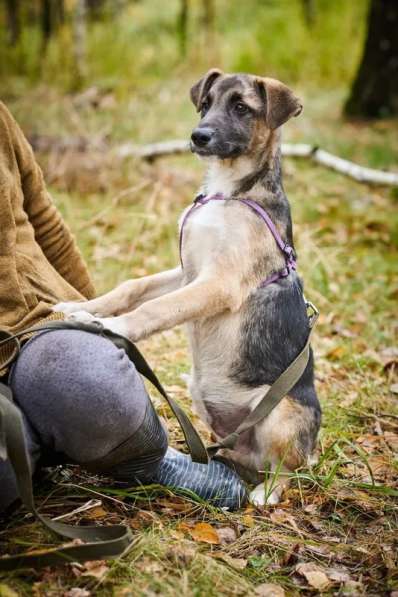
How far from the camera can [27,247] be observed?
8.77 feet

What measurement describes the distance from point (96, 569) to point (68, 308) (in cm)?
107

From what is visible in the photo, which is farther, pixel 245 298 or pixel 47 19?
pixel 47 19

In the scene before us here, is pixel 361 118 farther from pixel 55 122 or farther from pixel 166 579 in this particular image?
pixel 166 579

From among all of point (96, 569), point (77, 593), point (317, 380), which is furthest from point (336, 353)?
point (77, 593)

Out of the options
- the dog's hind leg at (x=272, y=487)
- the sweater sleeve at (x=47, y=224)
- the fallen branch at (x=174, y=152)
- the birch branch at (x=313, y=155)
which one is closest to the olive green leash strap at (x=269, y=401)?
the dog's hind leg at (x=272, y=487)

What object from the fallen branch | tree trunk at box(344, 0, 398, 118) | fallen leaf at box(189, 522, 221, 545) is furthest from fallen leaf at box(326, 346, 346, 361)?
tree trunk at box(344, 0, 398, 118)

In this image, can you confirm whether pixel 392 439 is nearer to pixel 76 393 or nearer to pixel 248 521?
pixel 248 521

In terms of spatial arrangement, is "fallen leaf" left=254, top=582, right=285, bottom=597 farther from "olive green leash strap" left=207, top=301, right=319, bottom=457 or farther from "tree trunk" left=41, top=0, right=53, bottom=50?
"tree trunk" left=41, top=0, right=53, bottom=50

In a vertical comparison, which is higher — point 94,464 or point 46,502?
point 94,464

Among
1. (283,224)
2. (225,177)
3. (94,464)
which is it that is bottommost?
(94,464)

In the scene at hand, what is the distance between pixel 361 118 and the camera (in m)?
11.1

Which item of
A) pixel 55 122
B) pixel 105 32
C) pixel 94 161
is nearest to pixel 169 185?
pixel 94 161

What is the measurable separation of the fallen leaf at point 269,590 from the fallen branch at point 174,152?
5.80m

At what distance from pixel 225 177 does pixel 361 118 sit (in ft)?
28.6
